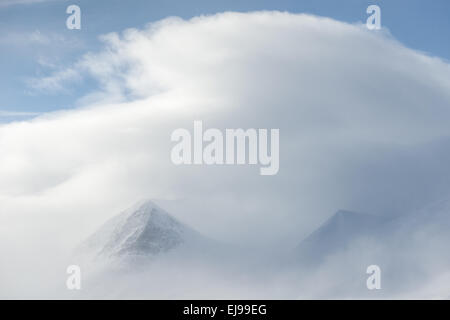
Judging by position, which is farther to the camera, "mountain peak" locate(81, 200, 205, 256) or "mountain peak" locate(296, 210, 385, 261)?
"mountain peak" locate(81, 200, 205, 256)

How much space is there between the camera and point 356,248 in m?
9.20

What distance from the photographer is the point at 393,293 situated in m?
7.84

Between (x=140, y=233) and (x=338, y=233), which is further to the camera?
(x=140, y=233)

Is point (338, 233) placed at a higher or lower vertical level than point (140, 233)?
lower

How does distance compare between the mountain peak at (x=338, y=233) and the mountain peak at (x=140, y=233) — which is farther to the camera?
the mountain peak at (x=140, y=233)

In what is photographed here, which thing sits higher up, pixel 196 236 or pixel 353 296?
pixel 196 236
